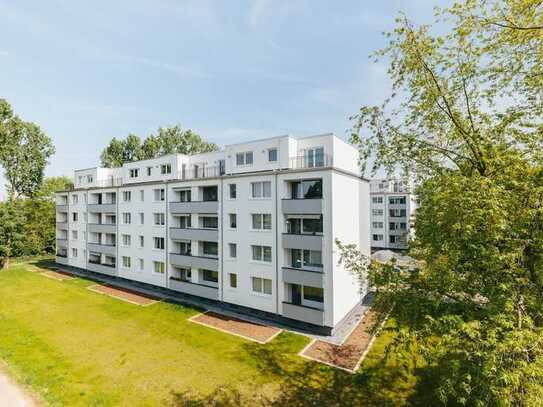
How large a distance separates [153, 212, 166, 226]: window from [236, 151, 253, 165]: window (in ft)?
36.0

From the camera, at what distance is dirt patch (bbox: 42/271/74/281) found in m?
35.9

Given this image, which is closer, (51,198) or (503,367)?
(503,367)

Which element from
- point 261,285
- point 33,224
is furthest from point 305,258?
point 33,224

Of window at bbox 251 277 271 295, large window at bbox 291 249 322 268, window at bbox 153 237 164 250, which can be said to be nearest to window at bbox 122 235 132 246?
window at bbox 153 237 164 250

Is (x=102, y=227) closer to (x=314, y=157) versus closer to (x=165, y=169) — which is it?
(x=165, y=169)

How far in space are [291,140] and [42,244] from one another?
2022 inches

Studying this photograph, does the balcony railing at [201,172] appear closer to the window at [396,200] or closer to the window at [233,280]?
the window at [233,280]

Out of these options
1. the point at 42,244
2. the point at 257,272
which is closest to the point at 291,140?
the point at 257,272

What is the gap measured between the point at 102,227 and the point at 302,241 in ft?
92.8

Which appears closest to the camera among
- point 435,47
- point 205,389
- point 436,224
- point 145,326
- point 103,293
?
point 436,224

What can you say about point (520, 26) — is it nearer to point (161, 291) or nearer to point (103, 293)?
point (161, 291)

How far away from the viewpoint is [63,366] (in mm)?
15664

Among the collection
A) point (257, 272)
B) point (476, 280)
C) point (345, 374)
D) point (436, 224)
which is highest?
point (436, 224)

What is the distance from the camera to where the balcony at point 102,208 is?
3469 cm
